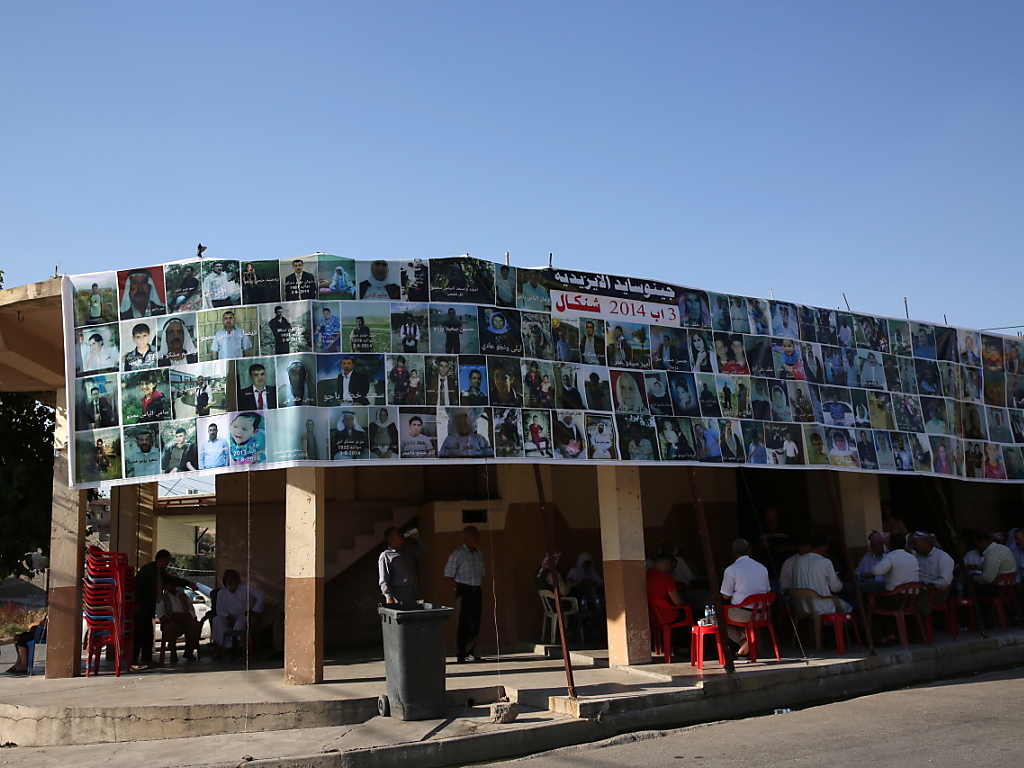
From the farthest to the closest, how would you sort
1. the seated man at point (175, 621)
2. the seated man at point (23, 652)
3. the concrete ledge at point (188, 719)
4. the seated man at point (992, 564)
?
the seated man at point (175, 621)
the seated man at point (992, 564)
the seated man at point (23, 652)
the concrete ledge at point (188, 719)

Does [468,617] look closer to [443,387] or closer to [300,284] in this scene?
[443,387]

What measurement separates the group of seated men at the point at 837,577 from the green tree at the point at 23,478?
30.9 ft

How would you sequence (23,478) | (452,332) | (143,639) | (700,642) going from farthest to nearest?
(23,478) → (143,639) → (700,642) → (452,332)

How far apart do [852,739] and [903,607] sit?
13.1 ft

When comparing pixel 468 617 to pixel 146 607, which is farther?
pixel 146 607

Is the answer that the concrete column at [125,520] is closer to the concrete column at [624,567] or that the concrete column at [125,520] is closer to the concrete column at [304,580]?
the concrete column at [304,580]

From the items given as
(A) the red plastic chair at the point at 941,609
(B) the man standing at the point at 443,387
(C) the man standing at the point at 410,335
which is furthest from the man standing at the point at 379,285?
(A) the red plastic chair at the point at 941,609

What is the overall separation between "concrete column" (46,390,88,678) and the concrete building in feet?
0.05

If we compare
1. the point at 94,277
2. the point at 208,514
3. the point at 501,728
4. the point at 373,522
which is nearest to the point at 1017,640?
the point at 501,728

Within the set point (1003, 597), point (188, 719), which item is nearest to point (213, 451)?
point (188, 719)

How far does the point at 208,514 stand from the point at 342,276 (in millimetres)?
11009

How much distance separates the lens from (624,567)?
33.5 ft

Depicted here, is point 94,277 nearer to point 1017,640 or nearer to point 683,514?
point 683,514

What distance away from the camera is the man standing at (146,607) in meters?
11.6
